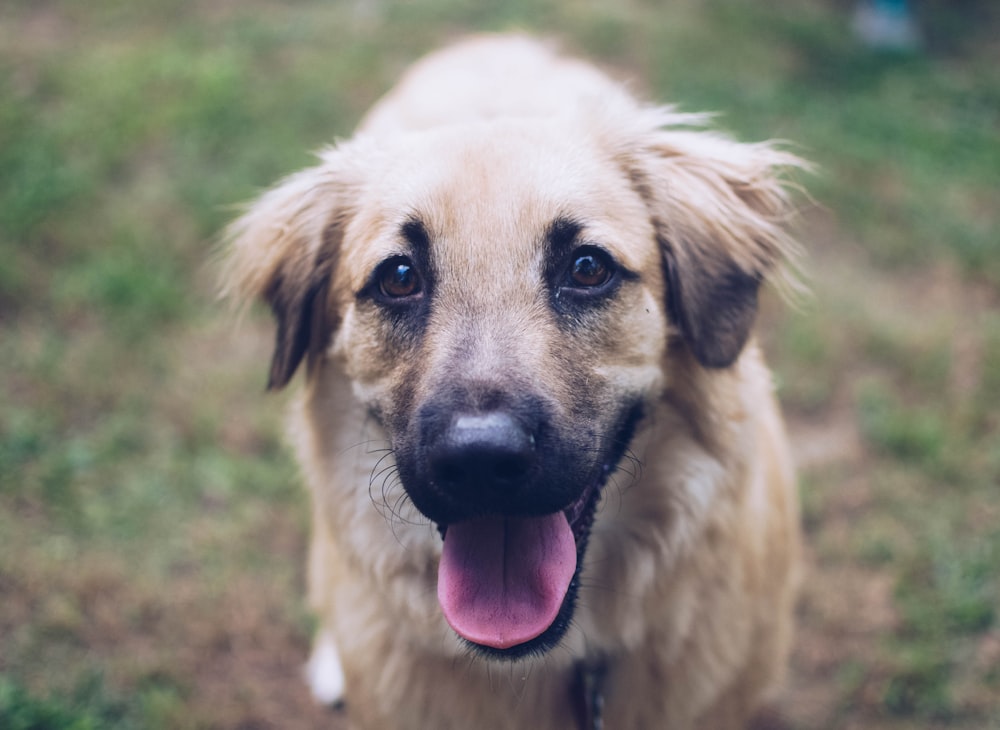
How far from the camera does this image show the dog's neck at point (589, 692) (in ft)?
8.03

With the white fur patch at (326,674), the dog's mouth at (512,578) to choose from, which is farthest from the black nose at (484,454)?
the white fur patch at (326,674)

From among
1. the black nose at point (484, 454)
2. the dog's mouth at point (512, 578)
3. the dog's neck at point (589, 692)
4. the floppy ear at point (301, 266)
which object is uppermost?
Answer: the floppy ear at point (301, 266)

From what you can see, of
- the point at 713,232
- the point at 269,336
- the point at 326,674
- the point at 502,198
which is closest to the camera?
the point at 502,198

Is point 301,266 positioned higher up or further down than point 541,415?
higher up

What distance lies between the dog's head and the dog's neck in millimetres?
360

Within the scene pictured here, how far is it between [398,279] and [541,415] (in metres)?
0.65

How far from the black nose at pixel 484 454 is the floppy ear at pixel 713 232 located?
0.75 meters

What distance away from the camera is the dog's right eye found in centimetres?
241

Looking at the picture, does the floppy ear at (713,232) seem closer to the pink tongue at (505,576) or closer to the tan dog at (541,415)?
the tan dog at (541,415)

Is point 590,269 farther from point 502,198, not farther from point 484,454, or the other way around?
point 484,454

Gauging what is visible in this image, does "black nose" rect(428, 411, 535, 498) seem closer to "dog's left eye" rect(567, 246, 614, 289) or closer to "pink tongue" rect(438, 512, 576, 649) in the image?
"pink tongue" rect(438, 512, 576, 649)

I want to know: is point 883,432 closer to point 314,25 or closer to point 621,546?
point 621,546

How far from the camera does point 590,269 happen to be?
2.34 meters

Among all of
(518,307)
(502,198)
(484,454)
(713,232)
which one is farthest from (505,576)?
(713,232)
